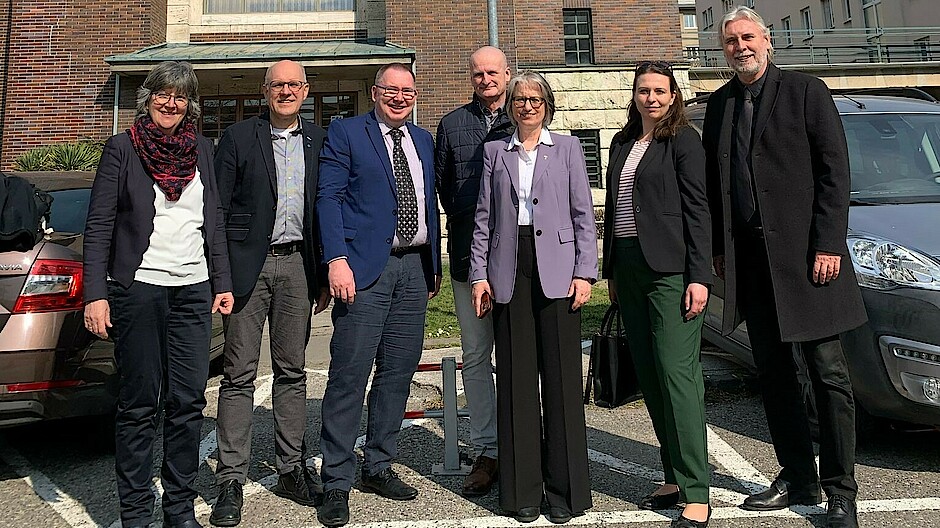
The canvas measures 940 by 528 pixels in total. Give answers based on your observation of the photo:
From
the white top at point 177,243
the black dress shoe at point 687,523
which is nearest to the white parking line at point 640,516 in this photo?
the black dress shoe at point 687,523

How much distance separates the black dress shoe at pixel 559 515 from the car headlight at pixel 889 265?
6.40 feet

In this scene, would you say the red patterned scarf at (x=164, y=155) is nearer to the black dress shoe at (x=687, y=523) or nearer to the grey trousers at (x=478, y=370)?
the grey trousers at (x=478, y=370)

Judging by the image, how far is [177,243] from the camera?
3.08 meters

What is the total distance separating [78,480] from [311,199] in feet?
6.85

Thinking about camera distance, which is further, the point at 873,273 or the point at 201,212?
the point at 873,273

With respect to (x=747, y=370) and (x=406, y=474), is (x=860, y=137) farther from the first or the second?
(x=406, y=474)

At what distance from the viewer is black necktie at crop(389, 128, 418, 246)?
3.50 metres

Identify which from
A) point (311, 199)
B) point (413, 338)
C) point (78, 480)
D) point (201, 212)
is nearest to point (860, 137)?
point (413, 338)

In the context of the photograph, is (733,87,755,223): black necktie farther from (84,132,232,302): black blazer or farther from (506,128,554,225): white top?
(84,132,232,302): black blazer

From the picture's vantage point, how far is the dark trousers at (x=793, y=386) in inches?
123

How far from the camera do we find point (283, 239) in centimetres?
349

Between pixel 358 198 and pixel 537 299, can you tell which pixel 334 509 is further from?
pixel 358 198

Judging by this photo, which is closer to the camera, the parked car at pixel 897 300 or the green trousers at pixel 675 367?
the green trousers at pixel 675 367

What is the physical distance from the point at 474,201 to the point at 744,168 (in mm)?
1366
